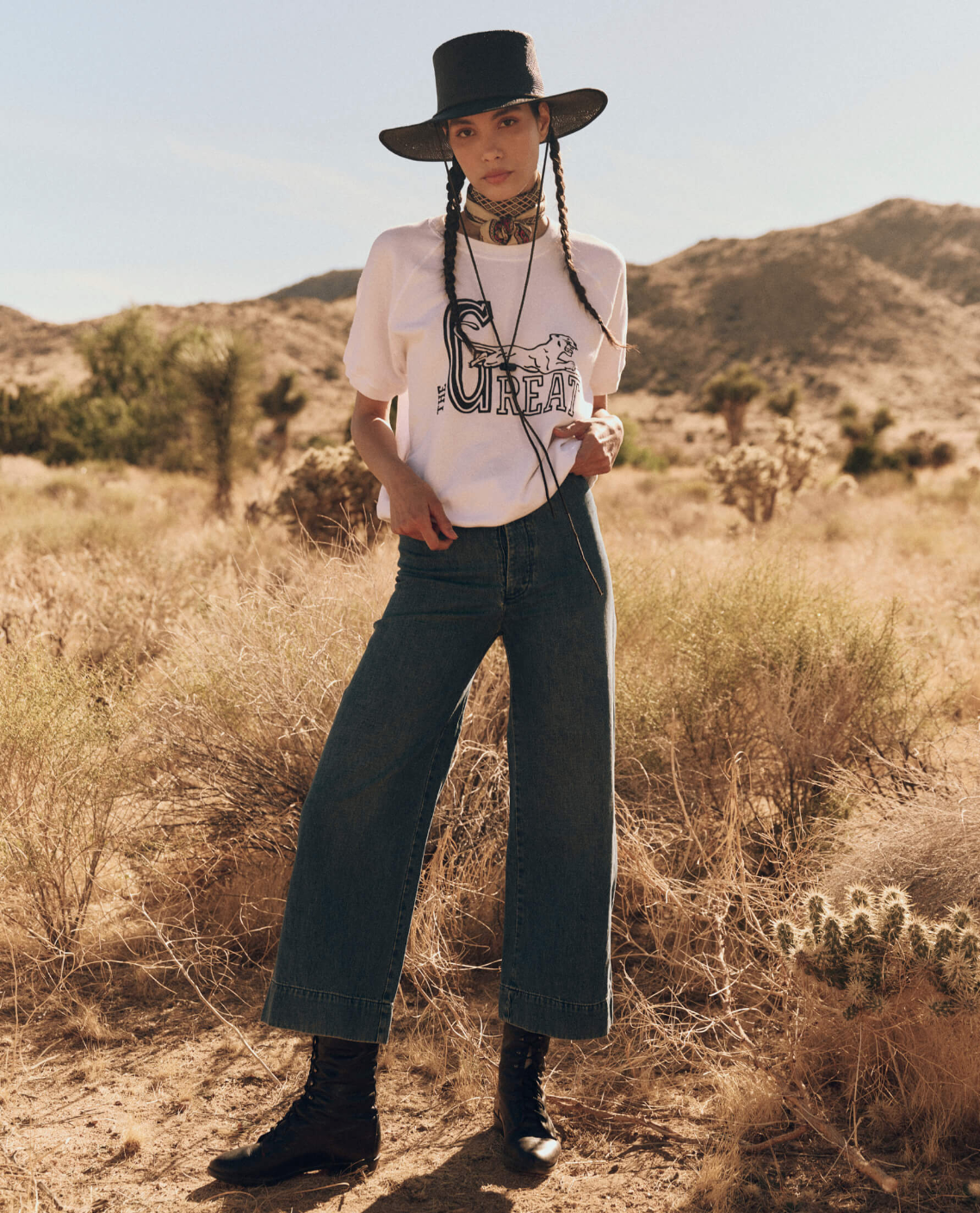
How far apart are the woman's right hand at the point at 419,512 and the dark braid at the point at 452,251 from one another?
28 cm

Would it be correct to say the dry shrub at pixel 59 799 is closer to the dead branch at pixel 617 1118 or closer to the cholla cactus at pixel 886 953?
the dead branch at pixel 617 1118

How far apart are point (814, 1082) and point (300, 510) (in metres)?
6.81

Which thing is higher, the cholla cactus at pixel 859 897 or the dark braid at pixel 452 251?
the dark braid at pixel 452 251

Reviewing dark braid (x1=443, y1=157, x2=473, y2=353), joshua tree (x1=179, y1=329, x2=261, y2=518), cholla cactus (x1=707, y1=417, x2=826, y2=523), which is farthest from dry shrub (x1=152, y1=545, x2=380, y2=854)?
cholla cactus (x1=707, y1=417, x2=826, y2=523)

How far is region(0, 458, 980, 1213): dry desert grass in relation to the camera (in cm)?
184

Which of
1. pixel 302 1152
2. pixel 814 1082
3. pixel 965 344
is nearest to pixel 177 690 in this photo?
pixel 302 1152

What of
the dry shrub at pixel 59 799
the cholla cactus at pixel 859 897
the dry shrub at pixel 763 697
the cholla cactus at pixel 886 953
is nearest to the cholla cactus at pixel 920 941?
the cholla cactus at pixel 886 953

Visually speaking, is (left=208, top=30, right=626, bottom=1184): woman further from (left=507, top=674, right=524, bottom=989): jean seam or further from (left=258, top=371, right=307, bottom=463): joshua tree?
(left=258, top=371, right=307, bottom=463): joshua tree

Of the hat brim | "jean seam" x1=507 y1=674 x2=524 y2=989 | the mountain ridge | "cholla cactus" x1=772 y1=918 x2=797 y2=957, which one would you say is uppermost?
the mountain ridge

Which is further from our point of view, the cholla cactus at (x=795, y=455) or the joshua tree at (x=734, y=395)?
the joshua tree at (x=734, y=395)

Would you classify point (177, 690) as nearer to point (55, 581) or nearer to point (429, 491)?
point (429, 491)

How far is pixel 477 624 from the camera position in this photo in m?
1.80

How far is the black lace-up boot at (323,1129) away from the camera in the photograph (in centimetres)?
172

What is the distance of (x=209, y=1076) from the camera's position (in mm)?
2119
